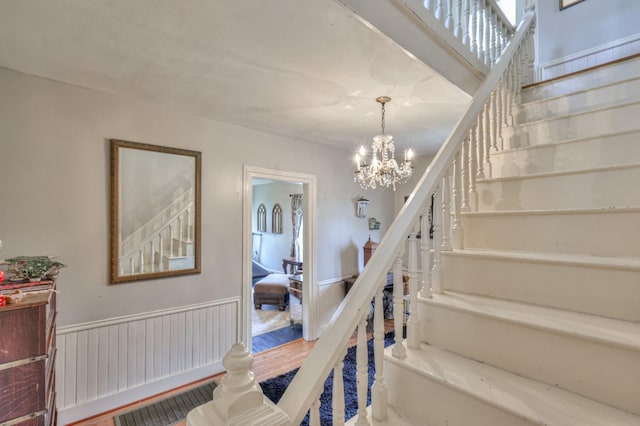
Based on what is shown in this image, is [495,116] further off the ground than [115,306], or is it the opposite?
[495,116]

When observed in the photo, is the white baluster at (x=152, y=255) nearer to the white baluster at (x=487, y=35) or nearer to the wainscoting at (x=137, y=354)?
the wainscoting at (x=137, y=354)

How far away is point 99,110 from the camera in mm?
2180

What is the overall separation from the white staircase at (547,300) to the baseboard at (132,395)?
83.0 inches

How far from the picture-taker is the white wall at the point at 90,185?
1.91 m

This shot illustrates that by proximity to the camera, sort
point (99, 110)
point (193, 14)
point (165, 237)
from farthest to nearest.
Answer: point (165, 237) < point (99, 110) < point (193, 14)

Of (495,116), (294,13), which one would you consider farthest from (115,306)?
(495,116)

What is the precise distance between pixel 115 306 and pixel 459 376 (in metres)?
2.40

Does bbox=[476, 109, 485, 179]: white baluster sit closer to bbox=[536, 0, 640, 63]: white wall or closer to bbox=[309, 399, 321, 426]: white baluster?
bbox=[309, 399, 321, 426]: white baluster

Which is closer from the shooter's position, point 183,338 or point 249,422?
point 249,422

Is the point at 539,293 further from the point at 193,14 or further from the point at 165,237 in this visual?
the point at 165,237

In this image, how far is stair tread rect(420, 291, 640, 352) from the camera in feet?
3.06

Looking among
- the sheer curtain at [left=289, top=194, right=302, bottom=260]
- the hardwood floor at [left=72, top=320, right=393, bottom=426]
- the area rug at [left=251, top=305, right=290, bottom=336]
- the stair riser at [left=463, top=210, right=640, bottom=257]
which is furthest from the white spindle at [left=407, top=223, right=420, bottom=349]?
the sheer curtain at [left=289, top=194, right=302, bottom=260]

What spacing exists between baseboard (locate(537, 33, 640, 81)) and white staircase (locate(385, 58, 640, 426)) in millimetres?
916

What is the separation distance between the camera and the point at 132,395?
7.52ft
